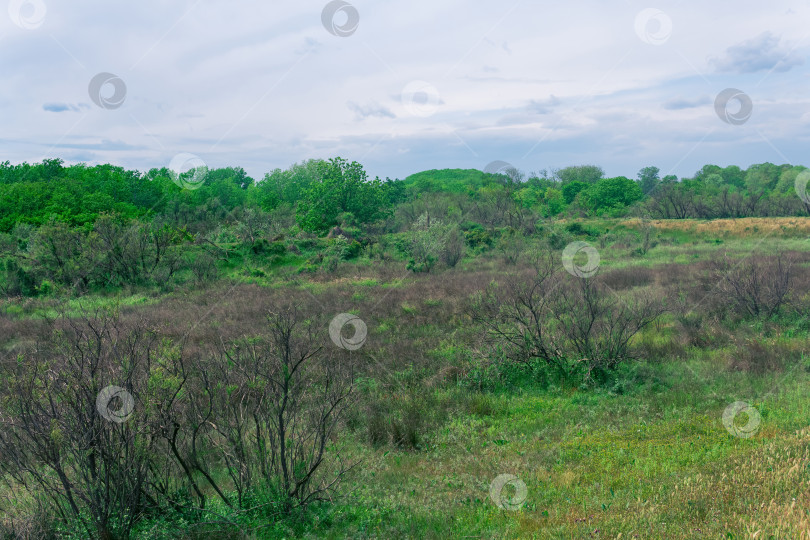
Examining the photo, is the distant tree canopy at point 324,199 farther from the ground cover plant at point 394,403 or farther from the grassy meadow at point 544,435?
the grassy meadow at point 544,435

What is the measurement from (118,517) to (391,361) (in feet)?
23.2

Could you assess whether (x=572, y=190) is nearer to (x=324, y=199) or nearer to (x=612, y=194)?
(x=612, y=194)

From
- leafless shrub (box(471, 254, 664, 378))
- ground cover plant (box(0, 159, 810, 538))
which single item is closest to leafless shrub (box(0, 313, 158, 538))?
ground cover plant (box(0, 159, 810, 538))

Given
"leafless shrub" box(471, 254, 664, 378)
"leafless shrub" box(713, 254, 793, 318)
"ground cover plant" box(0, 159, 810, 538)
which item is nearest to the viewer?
"ground cover plant" box(0, 159, 810, 538)

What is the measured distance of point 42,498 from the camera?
5109mm

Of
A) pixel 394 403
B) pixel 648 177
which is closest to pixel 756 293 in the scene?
pixel 394 403

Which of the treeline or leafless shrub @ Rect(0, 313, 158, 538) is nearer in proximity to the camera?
leafless shrub @ Rect(0, 313, 158, 538)

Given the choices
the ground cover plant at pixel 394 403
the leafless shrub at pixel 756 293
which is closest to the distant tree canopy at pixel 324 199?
the ground cover plant at pixel 394 403

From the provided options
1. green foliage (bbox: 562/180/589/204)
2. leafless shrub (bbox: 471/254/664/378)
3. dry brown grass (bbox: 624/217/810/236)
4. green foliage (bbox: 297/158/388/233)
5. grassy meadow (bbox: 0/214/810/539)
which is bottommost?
grassy meadow (bbox: 0/214/810/539)

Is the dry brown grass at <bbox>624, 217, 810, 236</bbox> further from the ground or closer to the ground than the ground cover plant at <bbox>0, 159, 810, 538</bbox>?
further from the ground

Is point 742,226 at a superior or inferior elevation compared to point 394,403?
superior

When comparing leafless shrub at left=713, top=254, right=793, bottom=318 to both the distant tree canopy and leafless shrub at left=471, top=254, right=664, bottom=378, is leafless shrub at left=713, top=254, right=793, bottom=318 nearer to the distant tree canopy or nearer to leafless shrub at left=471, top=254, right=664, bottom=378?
Result: leafless shrub at left=471, top=254, right=664, bottom=378

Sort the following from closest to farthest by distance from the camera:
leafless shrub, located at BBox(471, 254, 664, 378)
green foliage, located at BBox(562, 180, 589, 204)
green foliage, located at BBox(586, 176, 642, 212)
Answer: leafless shrub, located at BBox(471, 254, 664, 378), green foliage, located at BBox(586, 176, 642, 212), green foliage, located at BBox(562, 180, 589, 204)

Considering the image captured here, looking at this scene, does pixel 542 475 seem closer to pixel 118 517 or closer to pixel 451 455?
pixel 451 455
